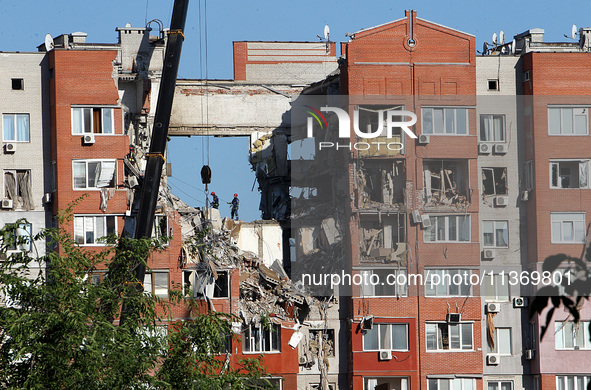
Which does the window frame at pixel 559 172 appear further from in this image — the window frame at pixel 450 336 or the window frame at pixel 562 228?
the window frame at pixel 450 336

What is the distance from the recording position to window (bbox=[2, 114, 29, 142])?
4756 centimetres

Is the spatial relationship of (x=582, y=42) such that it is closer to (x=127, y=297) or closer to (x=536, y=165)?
(x=536, y=165)

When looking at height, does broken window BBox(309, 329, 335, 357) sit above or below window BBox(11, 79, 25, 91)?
below

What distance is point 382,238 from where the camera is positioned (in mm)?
47531

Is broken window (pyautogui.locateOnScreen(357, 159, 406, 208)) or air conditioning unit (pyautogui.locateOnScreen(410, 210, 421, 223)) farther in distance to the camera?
broken window (pyautogui.locateOnScreen(357, 159, 406, 208))

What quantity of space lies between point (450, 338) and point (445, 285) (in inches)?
87.7

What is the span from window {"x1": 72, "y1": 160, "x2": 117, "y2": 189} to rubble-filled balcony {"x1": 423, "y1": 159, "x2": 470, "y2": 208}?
1317cm

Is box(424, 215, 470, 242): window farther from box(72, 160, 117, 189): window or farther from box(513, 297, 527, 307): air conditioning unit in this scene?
box(72, 160, 117, 189): window

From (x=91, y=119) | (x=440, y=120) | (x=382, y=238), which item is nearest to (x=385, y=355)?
(x=382, y=238)

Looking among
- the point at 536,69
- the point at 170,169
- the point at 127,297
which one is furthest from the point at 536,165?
the point at 127,297

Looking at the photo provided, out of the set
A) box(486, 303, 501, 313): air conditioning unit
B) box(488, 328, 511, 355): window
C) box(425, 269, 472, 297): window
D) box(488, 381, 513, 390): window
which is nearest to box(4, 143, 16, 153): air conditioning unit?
box(425, 269, 472, 297): window

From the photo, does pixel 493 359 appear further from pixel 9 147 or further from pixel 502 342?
pixel 9 147

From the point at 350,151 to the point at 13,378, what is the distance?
25.2 m

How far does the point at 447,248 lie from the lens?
47.3 meters
